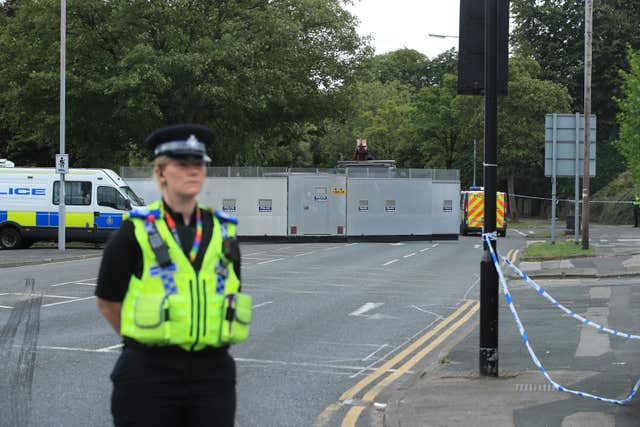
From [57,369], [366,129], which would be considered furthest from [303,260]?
[366,129]

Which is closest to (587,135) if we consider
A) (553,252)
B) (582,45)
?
(553,252)

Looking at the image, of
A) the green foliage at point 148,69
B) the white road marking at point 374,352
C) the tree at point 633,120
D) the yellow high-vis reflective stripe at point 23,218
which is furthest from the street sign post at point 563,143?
the white road marking at point 374,352

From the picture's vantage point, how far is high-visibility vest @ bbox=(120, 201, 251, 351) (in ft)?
12.3

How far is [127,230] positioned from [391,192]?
3587cm

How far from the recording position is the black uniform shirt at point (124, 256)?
3801mm

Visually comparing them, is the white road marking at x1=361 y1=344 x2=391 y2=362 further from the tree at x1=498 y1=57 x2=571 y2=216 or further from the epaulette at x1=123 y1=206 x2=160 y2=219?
the tree at x1=498 y1=57 x2=571 y2=216

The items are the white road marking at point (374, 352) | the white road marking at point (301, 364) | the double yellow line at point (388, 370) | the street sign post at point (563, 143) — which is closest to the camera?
the double yellow line at point (388, 370)

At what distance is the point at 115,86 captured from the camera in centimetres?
3531

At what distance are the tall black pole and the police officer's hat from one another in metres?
5.35

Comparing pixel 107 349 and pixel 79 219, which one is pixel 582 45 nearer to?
pixel 79 219

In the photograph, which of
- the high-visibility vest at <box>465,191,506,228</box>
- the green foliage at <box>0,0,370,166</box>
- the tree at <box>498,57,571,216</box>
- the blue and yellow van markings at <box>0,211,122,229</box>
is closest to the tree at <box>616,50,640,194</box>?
the high-visibility vest at <box>465,191,506,228</box>

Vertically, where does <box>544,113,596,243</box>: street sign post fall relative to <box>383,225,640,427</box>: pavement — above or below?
above

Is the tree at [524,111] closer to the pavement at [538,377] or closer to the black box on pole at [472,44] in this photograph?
the pavement at [538,377]

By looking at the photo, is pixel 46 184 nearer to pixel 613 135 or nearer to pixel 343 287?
pixel 343 287
